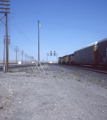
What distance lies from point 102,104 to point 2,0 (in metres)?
23.5

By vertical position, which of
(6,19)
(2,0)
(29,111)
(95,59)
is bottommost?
(29,111)

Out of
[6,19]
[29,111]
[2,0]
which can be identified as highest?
[2,0]

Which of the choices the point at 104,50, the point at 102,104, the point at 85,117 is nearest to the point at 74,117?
the point at 85,117

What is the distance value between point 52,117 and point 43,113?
404mm

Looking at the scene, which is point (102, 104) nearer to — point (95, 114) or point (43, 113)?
point (95, 114)

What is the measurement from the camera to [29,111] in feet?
15.5

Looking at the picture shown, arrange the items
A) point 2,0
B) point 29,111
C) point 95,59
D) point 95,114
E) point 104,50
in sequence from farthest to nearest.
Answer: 1. point 95,59
2. point 2,0
3. point 104,50
4. point 29,111
5. point 95,114

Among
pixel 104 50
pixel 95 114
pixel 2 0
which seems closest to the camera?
pixel 95 114

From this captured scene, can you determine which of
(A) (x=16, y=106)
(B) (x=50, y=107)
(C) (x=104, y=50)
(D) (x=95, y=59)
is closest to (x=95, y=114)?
(B) (x=50, y=107)

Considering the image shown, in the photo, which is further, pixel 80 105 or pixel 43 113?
pixel 80 105

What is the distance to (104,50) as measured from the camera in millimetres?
Result: 22594

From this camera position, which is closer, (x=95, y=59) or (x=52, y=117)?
(x=52, y=117)

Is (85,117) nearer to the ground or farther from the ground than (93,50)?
nearer to the ground

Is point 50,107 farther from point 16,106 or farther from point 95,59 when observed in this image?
point 95,59
